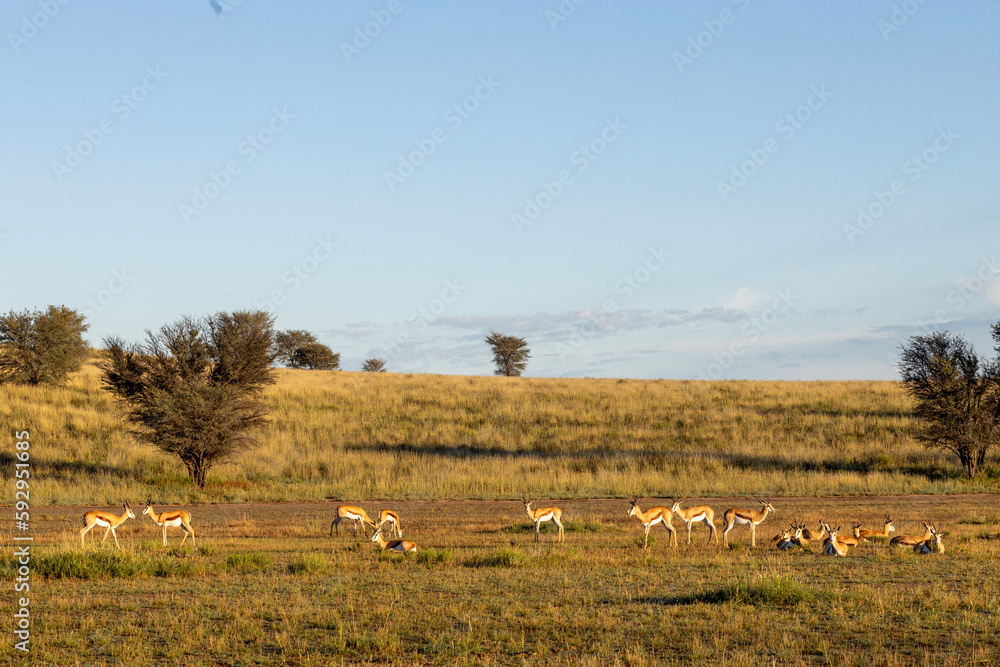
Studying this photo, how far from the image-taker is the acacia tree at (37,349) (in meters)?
46.0

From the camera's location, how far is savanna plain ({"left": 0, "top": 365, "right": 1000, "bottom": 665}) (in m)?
9.45

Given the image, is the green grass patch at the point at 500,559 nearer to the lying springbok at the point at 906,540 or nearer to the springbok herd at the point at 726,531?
the springbok herd at the point at 726,531

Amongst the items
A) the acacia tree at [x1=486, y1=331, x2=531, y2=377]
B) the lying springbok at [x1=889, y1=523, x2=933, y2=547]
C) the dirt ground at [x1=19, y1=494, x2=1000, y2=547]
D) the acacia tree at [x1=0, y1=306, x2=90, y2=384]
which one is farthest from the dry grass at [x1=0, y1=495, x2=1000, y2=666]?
the acacia tree at [x1=486, y1=331, x2=531, y2=377]

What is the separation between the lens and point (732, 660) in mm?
8438

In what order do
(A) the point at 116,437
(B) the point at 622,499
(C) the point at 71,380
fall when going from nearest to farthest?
1. (B) the point at 622,499
2. (A) the point at 116,437
3. (C) the point at 71,380

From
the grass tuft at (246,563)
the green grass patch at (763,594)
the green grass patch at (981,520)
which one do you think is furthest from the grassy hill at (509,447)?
the green grass patch at (763,594)

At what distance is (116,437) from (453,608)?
96.7 ft

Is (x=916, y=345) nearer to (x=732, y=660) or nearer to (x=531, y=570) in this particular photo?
(x=531, y=570)

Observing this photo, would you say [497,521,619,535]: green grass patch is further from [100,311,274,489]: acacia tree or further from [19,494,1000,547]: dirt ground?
[100,311,274,489]: acacia tree

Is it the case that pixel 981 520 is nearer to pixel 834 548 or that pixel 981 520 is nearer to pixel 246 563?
pixel 834 548

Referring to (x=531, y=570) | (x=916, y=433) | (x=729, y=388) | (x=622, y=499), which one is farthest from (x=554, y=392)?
(x=531, y=570)

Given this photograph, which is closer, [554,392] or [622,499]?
[622,499]

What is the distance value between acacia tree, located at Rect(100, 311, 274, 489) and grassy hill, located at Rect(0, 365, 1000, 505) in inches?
64.2

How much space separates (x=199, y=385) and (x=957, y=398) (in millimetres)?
28088
